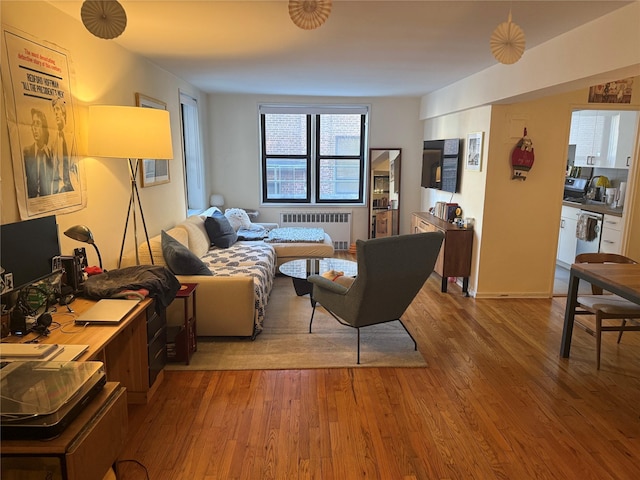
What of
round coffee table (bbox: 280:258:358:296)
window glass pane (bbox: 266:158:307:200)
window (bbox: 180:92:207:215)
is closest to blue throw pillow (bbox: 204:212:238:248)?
window (bbox: 180:92:207:215)

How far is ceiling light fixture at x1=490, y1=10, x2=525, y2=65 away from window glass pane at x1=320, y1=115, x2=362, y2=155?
15.3 feet

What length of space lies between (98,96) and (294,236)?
299 cm

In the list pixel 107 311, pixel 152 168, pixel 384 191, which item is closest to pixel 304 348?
pixel 107 311

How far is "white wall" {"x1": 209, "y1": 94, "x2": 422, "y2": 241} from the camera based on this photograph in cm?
650

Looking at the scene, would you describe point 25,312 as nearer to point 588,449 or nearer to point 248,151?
point 588,449

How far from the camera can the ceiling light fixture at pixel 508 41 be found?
83.9 inches

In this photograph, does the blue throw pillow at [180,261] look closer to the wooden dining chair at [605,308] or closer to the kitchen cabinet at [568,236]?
the wooden dining chair at [605,308]

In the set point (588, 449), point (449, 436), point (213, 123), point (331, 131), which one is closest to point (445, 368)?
point (449, 436)

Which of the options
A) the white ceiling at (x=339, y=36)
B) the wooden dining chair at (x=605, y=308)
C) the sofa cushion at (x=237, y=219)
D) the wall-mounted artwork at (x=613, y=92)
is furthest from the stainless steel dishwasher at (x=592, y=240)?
the sofa cushion at (x=237, y=219)

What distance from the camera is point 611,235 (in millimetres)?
4734

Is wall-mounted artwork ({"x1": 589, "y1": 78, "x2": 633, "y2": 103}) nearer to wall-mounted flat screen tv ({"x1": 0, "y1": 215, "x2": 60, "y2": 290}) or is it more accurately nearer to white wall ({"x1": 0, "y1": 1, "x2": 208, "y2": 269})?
white wall ({"x1": 0, "y1": 1, "x2": 208, "y2": 269})

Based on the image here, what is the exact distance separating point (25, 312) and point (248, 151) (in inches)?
195

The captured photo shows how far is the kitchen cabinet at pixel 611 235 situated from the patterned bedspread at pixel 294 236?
127 inches

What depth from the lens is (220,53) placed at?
12.0 ft
